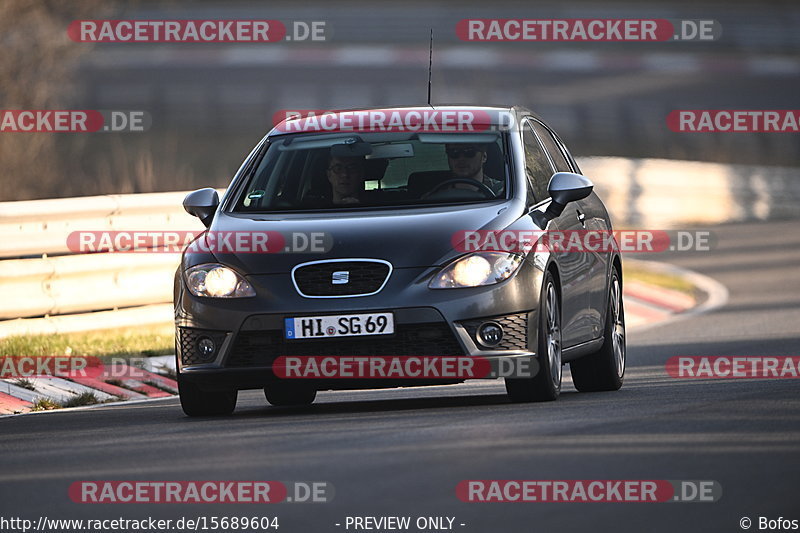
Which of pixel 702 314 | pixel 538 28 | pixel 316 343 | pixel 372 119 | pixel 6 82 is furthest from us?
pixel 538 28

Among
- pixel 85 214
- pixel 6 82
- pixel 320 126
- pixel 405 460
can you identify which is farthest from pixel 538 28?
pixel 405 460

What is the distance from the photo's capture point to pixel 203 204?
1039cm

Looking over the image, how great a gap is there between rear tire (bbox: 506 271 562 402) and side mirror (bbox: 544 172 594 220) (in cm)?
50

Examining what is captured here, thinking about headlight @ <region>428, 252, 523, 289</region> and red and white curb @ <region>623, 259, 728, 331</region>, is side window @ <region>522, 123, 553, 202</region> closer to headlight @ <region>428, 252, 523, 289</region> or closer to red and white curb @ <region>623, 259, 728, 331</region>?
headlight @ <region>428, 252, 523, 289</region>

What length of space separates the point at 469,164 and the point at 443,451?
2976 millimetres

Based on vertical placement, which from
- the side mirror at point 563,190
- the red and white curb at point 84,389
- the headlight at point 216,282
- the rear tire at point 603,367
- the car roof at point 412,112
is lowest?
the red and white curb at point 84,389

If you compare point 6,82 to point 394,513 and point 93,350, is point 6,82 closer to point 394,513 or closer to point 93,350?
point 93,350

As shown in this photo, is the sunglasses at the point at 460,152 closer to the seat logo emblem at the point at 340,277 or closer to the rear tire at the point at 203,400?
the seat logo emblem at the point at 340,277

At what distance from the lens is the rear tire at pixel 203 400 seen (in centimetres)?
989

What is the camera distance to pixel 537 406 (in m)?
9.48

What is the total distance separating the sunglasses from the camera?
10.3 m

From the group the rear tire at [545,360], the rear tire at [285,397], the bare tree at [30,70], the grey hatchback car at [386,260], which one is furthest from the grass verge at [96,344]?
the bare tree at [30,70]

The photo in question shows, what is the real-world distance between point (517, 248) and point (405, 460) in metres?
2.36

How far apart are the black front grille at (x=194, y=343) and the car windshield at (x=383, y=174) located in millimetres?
945
